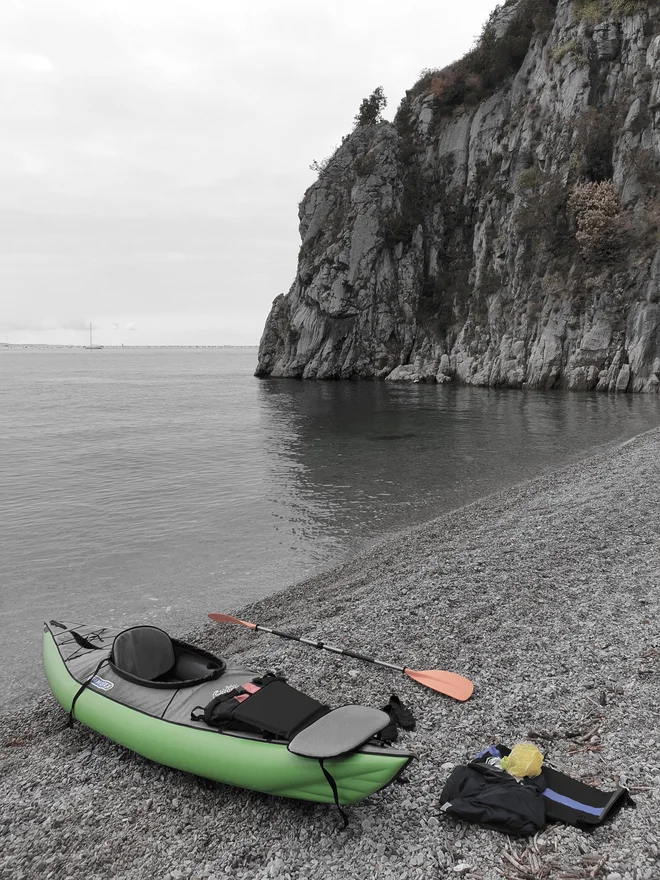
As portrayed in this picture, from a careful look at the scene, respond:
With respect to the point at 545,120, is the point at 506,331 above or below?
below

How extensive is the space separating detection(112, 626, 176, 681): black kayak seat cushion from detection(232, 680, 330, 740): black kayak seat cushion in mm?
1764

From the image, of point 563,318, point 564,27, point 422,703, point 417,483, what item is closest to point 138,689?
point 422,703

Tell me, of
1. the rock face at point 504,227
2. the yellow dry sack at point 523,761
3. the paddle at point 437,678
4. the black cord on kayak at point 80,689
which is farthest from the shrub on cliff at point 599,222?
the black cord on kayak at point 80,689

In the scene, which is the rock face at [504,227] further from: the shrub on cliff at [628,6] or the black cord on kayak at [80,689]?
the black cord on kayak at [80,689]

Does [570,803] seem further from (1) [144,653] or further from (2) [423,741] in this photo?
(1) [144,653]

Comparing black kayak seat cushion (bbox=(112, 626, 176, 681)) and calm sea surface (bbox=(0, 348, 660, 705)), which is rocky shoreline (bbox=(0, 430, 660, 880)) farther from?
calm sea surface (bbox=(0, 348, 660, 705))

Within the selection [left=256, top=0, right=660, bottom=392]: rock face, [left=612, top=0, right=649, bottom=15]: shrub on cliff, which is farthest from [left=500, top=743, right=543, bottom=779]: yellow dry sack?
[left=612, top=0, right=649, bottom=15]: shrub on cliff

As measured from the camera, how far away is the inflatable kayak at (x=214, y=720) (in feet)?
15.2

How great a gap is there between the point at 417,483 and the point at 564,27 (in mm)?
53457

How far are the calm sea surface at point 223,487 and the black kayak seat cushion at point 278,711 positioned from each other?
489 centimetres

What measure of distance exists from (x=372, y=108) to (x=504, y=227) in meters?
26.9

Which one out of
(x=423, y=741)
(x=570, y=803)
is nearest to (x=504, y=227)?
(x=423, y=741)

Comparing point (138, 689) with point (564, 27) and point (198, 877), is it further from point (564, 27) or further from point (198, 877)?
point (564, 27)

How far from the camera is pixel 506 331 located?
5300cm
